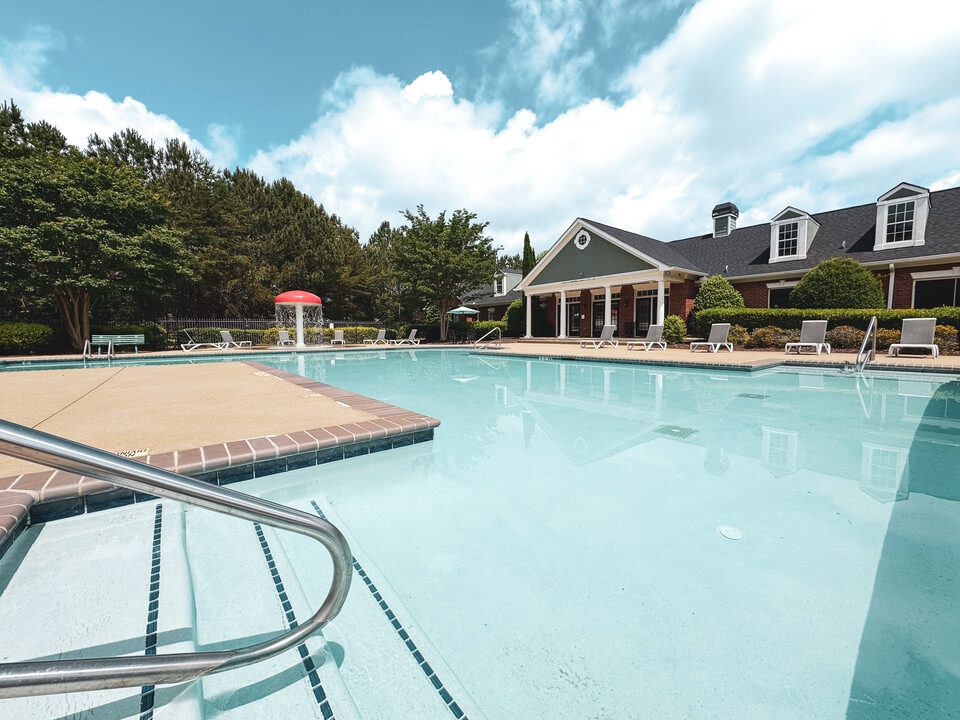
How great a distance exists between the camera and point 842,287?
14.4m

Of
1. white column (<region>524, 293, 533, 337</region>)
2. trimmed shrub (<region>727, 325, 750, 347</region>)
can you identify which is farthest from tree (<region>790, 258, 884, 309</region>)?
white column (<region>524, 293, 533, 337</region>)

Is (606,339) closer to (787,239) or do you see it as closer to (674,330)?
(674,330)

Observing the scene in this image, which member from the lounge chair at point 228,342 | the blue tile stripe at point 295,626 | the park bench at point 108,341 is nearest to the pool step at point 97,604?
the blue tile stripe at point 295,626

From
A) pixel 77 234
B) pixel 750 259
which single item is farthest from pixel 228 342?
pixel 750 259

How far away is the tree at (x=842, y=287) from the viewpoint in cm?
1431

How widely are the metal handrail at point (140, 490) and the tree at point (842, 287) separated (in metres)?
18.8

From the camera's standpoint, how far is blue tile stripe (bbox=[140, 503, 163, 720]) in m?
1.30

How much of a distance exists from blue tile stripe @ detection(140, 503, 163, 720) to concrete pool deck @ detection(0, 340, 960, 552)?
62 centimetres

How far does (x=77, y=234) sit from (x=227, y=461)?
1901 centimetres

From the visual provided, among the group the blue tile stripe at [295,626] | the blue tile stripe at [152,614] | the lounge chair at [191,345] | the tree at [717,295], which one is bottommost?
the blue tile stripe at [295,626]

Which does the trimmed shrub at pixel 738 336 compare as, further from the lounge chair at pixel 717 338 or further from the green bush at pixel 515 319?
the green bush at pixel 515 319

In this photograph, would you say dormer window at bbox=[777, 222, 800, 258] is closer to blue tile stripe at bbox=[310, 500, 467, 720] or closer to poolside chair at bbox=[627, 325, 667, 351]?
poolside chair at bbox=[627, 325, 667, 351]

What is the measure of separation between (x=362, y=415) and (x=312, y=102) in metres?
18.6

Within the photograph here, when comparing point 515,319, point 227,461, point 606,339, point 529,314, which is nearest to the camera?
point 227,461
